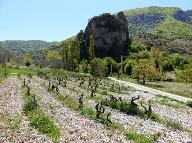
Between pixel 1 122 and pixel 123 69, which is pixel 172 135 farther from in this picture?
pixel 123 69

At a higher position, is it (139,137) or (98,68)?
(139,137)

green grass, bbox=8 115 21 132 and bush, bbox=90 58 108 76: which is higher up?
green grass, bbox=8 115 21 132

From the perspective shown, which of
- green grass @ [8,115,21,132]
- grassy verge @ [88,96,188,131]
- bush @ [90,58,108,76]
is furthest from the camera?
bush @ [90,58,108,76]

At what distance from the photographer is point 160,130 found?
128ft

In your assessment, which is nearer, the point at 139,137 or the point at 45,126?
the point at 139,137

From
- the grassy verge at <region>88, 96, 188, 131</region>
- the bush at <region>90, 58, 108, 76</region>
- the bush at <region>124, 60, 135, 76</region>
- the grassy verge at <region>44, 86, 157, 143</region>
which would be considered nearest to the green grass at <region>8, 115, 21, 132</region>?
the grassy verge at <region>44, 86, 157, 143</region>

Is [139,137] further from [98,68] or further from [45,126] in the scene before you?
[98,68]

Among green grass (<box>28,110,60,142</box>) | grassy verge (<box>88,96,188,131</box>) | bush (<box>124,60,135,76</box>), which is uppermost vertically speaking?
green grass (<box>28,110,60,142</box>)

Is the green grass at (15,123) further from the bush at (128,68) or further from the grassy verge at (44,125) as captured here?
the bush at (128,68)

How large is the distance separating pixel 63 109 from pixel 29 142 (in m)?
20.6

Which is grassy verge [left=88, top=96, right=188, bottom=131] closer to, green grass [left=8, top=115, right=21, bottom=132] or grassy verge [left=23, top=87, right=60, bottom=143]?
grassy verge [left=23, top=87, right=60, bottom=143]

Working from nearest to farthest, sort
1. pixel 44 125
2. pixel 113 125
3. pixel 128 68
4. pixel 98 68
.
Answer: pixel 44 125 → pixel 113 125 → pixel 98 68 → pixel 128 68

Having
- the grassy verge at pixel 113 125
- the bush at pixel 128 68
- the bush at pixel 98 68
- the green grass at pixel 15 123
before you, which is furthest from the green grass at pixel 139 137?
the bush at pixel 128 68

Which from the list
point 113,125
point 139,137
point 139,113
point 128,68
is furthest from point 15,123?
point 128,68
